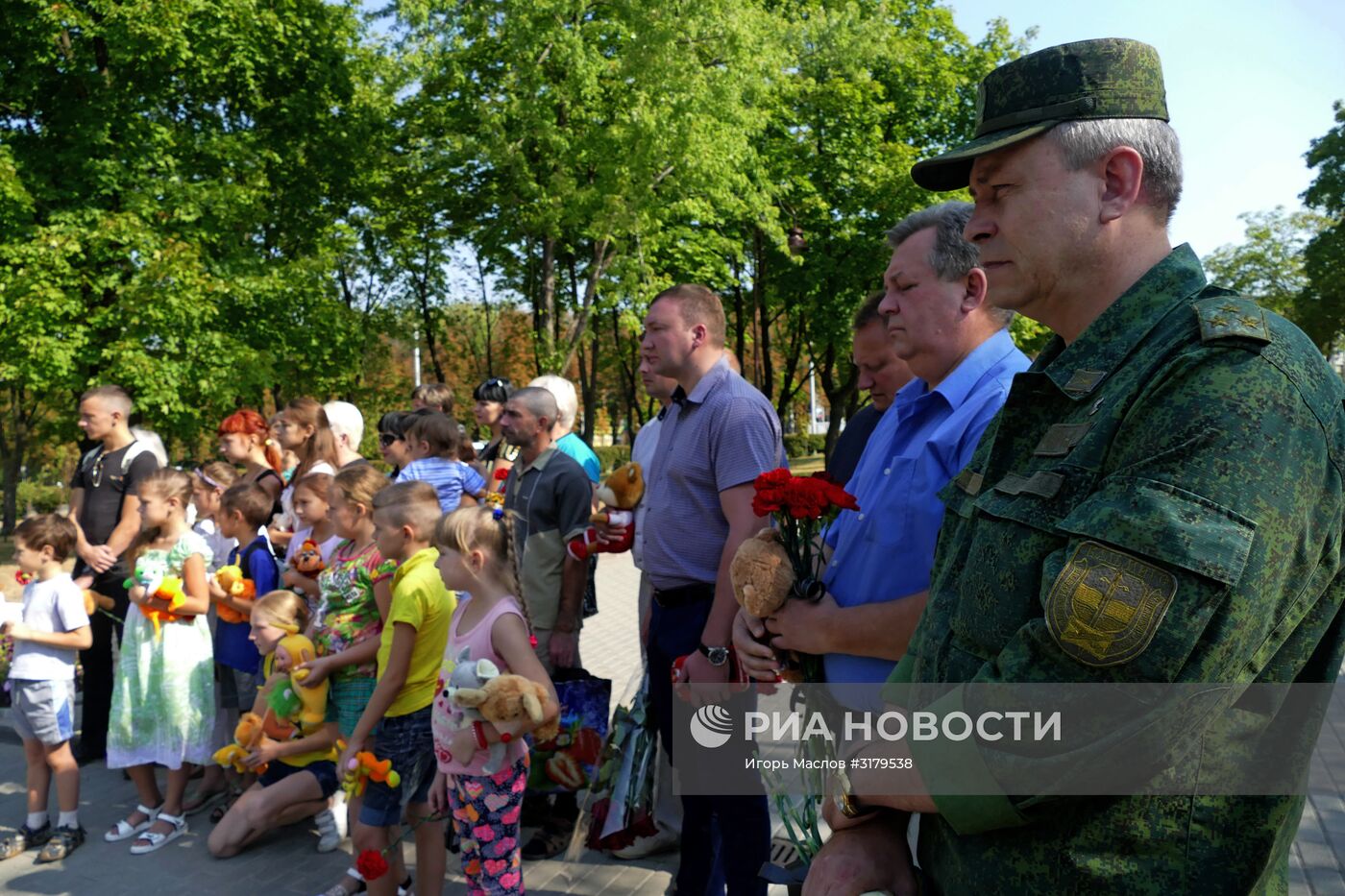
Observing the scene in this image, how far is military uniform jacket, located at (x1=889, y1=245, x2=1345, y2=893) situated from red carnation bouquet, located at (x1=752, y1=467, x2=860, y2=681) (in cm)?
89

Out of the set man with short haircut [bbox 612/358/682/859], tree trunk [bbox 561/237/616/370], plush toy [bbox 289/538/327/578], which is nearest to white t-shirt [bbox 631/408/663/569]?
man with short haircut [bbox 612/358/682/859]

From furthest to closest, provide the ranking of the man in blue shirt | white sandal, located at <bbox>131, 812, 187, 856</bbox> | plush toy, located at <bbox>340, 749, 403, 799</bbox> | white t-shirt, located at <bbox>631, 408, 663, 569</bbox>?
white sandal, located at <bbox>131, 812, 187, 856</bbox>, white t-shirt, located at <bbox>631, 408, 663, 569</bbox>, plush toy, located at <bbox>340, 749, 403, 799</bbox>, the man in blue shirt

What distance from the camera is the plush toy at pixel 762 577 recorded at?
2471 mm

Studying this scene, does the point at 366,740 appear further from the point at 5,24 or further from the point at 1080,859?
the point at 5,24

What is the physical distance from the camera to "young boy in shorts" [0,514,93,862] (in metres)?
5.31

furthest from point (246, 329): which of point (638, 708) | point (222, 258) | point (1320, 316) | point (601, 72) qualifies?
point (1320, 316)

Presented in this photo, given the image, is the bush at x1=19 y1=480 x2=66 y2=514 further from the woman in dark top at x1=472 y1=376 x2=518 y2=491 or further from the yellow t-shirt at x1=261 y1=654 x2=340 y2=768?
the yellow t-shirt at x1=261 y1=654 x2=340 y2=768

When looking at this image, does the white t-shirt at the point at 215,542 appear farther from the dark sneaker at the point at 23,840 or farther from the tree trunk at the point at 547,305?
the tree trunk at the point at 547,305

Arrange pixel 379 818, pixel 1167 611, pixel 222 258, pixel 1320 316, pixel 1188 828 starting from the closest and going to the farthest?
pixel 1167 611 < pixel 1188 828 < pixel 379 818 < pixel 222 258 < pixel 1320 316

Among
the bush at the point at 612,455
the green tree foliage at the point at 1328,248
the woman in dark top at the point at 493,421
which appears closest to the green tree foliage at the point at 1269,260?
the green tree foliage at the point at 1328,248

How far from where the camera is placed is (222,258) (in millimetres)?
18203

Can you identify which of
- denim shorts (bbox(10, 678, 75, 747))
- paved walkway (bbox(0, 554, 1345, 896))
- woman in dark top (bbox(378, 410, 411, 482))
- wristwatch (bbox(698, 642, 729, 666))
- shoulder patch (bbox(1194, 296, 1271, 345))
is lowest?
paved walkway (bbox(0, 554, 1345, 896))

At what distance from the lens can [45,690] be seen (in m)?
5.37

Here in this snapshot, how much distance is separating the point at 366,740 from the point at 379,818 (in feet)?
1.06
